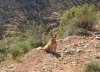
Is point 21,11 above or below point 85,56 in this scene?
below

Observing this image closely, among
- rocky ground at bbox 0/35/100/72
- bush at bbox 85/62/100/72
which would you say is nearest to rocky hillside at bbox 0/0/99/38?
rocky ground at bbox 0/35/100/72

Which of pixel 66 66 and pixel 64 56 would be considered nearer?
pixel 66 66

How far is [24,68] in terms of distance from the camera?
11.7 meters

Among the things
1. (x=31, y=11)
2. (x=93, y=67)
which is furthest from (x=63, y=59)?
(x=31, y=11)

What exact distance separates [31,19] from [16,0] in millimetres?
12375

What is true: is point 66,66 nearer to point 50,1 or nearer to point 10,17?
point 10,17

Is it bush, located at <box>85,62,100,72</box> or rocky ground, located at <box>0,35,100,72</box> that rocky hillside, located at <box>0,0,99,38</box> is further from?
bush, located at <box>85,62,100,72</box>

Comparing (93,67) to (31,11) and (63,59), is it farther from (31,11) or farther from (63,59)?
(31,11)

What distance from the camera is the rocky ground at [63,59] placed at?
11523 mm

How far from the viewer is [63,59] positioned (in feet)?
40.6

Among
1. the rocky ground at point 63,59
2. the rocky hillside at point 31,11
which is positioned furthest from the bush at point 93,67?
the rocky hillside at point 31,11

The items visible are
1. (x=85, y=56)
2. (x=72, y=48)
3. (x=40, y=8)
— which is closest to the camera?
(x=85, y=56)

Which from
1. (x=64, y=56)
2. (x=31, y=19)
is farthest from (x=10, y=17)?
(x=64, y=56)

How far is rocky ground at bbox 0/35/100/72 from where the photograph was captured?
1152 cm
